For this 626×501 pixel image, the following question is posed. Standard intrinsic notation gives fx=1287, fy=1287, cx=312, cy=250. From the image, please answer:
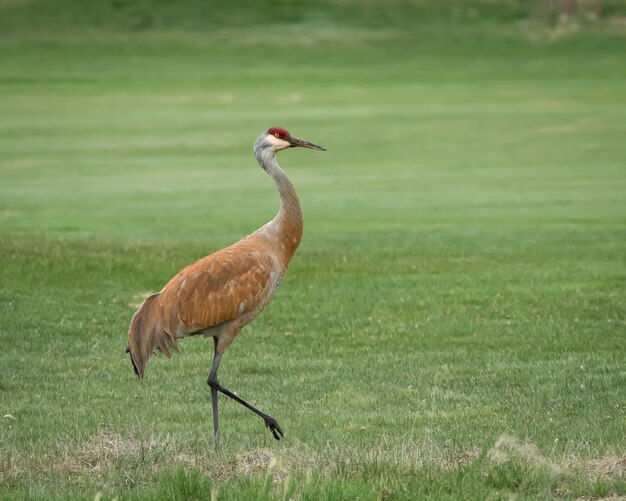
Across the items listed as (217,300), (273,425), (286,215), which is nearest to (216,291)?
(217,300)

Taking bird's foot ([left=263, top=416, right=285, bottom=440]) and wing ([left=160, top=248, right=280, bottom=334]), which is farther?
wing ([left=160, top=248, right=280, bottom=334])

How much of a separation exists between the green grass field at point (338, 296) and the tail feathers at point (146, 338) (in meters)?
0.49

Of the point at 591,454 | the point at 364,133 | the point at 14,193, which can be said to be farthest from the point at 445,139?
the point at 591,454

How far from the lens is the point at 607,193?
2256 centimetres

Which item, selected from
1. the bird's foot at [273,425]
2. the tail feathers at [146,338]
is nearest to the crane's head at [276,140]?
the tail feathers at [146,338]

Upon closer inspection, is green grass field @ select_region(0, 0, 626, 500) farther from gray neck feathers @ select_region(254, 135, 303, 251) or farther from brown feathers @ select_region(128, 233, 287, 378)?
gray neck feathers @ select_region(254, 135, 303, 251)

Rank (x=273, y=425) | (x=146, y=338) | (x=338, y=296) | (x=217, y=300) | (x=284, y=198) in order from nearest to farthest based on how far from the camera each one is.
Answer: (x=273, y=425) → (x=146, y=338) → (x=217, y=300) → (x=284, y=198) → (x=338, y=296)

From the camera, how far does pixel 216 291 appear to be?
8.09m

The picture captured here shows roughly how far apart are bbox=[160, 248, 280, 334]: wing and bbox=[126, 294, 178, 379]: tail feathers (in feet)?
0.20

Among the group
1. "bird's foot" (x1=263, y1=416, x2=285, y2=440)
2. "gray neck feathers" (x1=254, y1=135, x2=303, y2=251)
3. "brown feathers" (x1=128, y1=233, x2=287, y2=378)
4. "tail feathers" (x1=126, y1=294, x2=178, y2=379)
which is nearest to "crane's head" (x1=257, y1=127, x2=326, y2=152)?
"gray neck feathers" (x1=254, y1=135, x2=303, y2=251)

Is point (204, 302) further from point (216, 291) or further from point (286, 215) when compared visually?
point (286, 215)

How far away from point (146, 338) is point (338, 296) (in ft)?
18.6

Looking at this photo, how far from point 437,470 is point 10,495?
7.25 feet

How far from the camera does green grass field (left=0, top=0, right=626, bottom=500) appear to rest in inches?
277
